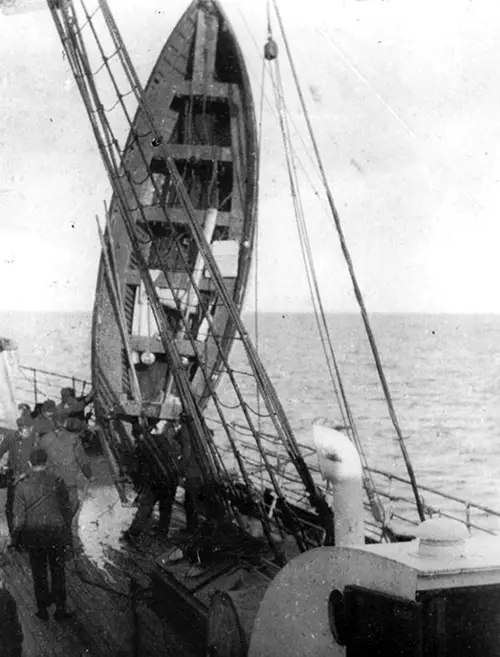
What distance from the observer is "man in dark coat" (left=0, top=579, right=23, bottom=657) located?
4871mm

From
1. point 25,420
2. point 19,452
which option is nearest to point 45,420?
point 25,420

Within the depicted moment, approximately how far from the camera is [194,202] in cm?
1317

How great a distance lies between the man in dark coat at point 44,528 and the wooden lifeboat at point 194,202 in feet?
16.2

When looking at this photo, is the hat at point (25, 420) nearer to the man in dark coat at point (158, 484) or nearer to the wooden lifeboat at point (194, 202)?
the man in dark coat at point (158, 484)

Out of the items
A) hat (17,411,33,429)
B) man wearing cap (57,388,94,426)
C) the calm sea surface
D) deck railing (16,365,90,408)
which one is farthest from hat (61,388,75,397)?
the calm sea surface

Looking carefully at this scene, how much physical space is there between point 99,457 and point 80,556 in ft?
14.5

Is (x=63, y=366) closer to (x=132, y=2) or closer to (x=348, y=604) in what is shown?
(x=132, y=2)

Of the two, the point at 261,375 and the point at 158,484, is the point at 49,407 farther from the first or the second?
the point at 261,375

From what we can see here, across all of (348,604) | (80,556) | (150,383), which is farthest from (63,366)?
(348,604)

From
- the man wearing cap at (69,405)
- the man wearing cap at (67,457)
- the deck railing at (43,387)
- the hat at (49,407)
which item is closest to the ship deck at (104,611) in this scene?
the man wearing cap at (67,457)

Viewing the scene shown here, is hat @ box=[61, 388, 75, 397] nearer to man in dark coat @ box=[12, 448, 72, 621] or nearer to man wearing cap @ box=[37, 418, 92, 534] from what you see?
man wearing cap @ box=[37, 418, 92, 534]

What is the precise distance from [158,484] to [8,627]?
155 inches

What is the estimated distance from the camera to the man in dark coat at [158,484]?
880 centimetres

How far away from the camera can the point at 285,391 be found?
55.3 meters
